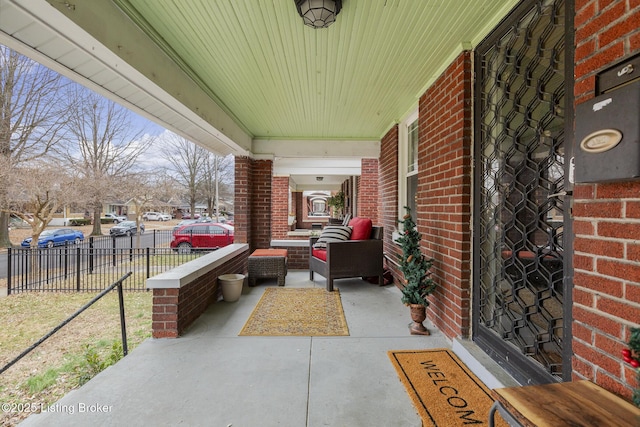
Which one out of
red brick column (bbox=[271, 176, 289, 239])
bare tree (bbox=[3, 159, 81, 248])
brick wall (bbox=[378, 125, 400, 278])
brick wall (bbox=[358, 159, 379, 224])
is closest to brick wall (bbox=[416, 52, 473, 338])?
brick wall (bbox=[378, 125, 400, 278])

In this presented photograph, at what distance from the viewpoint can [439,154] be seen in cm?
267

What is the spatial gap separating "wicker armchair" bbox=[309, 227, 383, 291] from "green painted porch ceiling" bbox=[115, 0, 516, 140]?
74.6 inches

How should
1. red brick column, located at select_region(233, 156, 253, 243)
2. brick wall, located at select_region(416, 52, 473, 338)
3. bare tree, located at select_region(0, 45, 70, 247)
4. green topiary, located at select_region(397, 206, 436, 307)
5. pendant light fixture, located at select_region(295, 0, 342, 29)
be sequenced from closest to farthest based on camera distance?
pendant light fixture, located at select_region(295, 0, 342, 29)
brick wall, located at select_region(416, 52, 473, 338)
green topiary, located at select_region(397, 206, 436, 307)
red brick column, located at select_region(233, 156, 253, 243)
bare tree, located at select_region(0, 45, 70, 247)

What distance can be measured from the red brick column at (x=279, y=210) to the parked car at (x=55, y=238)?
22.3 ft

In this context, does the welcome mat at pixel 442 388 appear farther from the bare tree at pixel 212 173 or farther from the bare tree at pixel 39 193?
the bare tree at pixel 212 173

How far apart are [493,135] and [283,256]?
316 cm

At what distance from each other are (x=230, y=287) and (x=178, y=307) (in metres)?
0.94

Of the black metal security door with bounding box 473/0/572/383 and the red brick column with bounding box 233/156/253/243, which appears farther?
the red brick column with bounding box 233/156/253/243

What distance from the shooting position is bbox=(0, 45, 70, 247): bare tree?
5.74 meters

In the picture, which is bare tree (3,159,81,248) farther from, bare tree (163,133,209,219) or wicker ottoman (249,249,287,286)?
bare tree (163,133,209,219)

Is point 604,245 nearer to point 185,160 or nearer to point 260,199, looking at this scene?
point 260,199

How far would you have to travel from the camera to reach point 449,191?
8.07ft

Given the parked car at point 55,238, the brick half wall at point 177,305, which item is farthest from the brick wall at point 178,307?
the parked car at point 55,238

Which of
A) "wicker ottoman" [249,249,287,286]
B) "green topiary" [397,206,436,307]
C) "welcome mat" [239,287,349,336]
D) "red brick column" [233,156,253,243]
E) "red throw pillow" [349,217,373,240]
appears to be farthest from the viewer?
"red brick column" [233,156,253,243]
